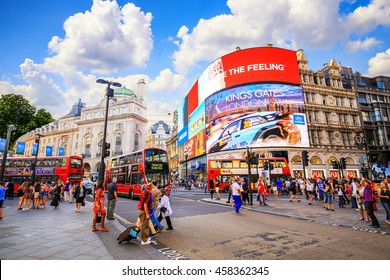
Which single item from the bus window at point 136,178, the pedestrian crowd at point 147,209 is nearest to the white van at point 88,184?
the bus window at point 136,178

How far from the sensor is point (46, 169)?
21812mm

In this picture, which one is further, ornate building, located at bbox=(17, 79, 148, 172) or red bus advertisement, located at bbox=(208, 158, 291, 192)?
ornate building, located at bbox=(17, 79, 148, 172)

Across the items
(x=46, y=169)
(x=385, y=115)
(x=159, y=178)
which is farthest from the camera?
(x=385, y=115)

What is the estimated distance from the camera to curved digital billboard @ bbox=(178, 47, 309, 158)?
107 feet

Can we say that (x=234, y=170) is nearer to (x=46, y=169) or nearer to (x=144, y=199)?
(x=144, y=199)

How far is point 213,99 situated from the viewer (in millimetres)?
39281

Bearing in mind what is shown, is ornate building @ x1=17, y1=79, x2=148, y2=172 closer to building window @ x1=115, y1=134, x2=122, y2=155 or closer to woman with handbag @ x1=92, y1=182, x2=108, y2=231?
building window @ x1=115, y1=134, x2=122, y2=155

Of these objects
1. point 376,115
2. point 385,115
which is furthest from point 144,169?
point 385,115

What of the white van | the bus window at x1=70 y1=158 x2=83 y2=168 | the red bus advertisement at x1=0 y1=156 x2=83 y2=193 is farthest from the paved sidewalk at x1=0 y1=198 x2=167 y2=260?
the white van

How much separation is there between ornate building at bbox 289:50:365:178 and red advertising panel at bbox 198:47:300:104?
2.90 m

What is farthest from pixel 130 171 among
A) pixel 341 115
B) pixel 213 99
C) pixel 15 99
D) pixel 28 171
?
pixel 15 99

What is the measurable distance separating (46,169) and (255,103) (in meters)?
29.7
